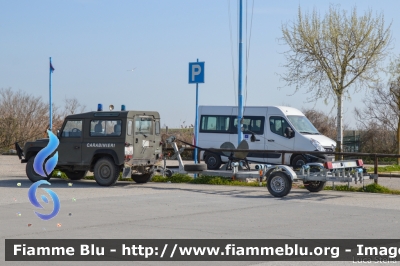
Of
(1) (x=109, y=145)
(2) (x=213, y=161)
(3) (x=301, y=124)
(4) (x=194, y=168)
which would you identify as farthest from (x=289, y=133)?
(1) (x=109, y=145)

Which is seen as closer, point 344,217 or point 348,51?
point 344,217

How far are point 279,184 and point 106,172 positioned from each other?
17.3 feet

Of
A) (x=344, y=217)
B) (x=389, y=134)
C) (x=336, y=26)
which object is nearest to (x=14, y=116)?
(x=336, y=26)

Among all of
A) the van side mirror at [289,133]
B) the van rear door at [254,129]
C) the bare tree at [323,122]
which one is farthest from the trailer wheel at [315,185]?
the bare tree at [323,122]

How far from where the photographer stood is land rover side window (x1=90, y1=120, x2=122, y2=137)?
730 inches

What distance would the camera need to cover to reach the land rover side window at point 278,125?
1014 inches

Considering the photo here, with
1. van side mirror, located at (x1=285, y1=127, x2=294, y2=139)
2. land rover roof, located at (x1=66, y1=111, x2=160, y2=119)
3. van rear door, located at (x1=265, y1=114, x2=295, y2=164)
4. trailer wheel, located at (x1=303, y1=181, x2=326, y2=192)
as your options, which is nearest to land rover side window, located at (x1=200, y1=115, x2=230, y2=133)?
van rear door, located at (x1=265, y1=114, x2=295, y2=164)

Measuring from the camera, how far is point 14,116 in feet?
124

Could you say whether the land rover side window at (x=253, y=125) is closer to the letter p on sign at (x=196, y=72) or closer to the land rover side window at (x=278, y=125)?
the land rover side window at (x=278, y=125)

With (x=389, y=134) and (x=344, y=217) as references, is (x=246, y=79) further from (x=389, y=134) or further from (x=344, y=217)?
(x=389, y=134)

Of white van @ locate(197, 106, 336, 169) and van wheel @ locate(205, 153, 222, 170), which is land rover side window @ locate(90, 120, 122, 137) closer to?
white van @ locate(197, 106, 336, 169)

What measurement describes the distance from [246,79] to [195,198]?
269 inches

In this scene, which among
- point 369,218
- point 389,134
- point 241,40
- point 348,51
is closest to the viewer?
point 369,218

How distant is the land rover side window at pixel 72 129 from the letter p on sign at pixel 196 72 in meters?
3.95
